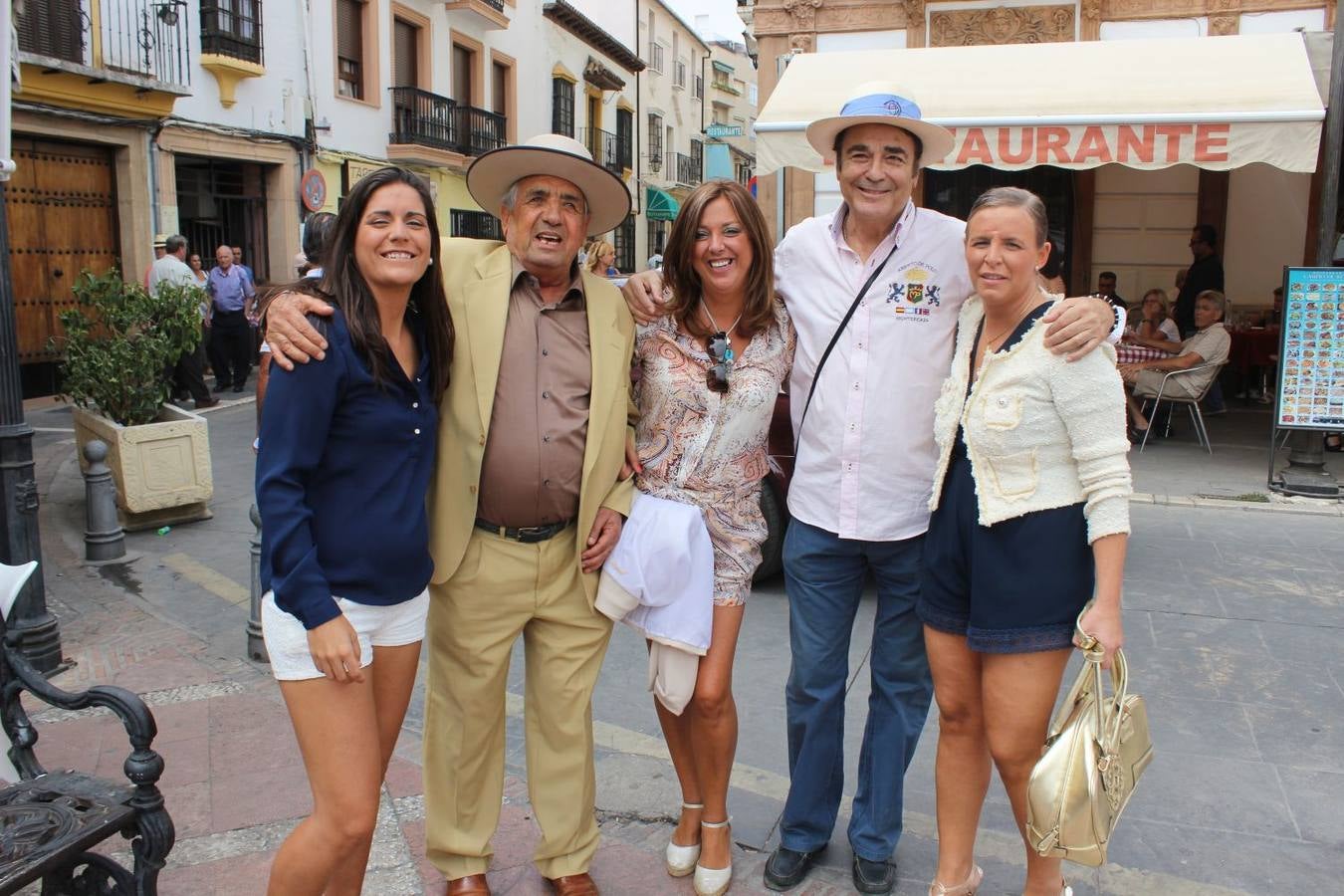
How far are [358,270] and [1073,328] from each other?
158 centimetres

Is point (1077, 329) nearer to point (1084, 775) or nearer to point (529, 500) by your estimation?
point (1084, 775)

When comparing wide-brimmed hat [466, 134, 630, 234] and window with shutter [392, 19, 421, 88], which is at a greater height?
window with shutter [392, 19, 421, 88]

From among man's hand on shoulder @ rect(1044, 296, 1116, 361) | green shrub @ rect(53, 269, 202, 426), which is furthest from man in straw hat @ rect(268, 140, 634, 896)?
green shrub @ rect(53, 269, 202, 426)

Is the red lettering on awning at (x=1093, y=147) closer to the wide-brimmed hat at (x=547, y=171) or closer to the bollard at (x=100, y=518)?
the wide-brimmed hat at (x=547, y=171)

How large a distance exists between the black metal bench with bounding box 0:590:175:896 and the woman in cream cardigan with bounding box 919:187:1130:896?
188 centimetres

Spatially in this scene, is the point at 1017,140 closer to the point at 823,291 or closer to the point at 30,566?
the point at 823,291

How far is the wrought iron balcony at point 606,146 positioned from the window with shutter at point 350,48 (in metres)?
12.3

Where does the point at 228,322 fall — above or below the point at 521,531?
above

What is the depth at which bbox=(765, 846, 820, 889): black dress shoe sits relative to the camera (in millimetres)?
3014

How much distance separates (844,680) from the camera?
2.99 m

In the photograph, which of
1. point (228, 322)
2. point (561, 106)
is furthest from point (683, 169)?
point (228, 322)

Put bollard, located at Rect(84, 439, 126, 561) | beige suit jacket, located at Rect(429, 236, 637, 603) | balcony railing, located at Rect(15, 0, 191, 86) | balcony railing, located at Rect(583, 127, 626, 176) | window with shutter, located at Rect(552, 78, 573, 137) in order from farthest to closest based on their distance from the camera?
balcony railing, located at Rect(583, 127, 626, 176) < window with shutter, located at Rect(552, 78, 573, 137) < balcony railing, located at Rect(15, 0, 191, 86) < bollard, located at Rect(84, 439, 126, 561) < beige suit jacket, located at Rect(429, 236, 637, 603)

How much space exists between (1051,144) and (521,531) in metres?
6.97

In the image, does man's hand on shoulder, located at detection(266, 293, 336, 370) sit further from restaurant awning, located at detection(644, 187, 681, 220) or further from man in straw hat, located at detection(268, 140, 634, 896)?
restaurant awning, located at detection(644, 187, 681, 220)
